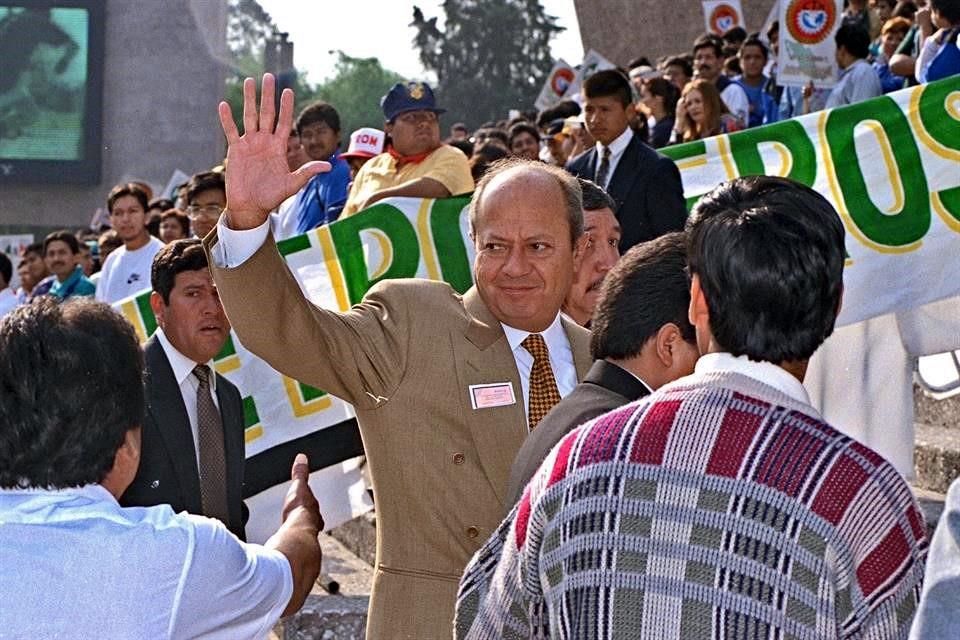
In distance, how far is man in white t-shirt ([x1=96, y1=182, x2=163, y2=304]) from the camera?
9.20m

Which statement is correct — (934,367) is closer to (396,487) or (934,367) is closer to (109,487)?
(396,487)

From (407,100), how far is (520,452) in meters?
4.92

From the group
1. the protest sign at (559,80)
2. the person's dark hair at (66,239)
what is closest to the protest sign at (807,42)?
the person's dark hair at (66,239)

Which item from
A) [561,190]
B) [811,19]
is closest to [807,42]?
[811,19]

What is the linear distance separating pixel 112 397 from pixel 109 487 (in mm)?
151

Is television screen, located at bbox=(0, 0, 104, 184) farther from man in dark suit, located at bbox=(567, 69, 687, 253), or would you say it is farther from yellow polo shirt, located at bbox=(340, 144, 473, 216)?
man in dark suit, located at bbox=(567, 69, 687, 253)

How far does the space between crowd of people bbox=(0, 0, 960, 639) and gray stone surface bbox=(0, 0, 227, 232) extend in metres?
30.2

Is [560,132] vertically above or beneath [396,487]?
above

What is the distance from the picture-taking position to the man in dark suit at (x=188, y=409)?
4.16 meters

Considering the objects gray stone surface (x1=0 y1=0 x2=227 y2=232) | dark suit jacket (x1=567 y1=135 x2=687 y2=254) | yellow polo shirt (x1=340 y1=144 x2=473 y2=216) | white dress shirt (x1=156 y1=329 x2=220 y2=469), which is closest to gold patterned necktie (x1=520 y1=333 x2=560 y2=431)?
white dress shirt (x1=156 y1=329 x2=220 y2=469)

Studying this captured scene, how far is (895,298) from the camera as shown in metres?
6.20

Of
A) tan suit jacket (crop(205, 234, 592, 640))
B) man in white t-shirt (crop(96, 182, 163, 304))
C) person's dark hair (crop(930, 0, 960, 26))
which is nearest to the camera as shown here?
tan suit jacket (crop(205, 234, 592, 640))

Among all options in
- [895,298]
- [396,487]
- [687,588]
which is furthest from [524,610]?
[895,298]

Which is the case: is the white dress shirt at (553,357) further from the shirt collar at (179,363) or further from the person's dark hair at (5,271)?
the person's dark hair at (5,271)
